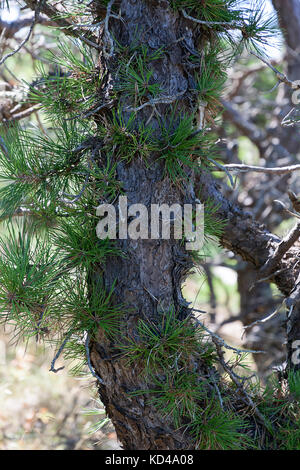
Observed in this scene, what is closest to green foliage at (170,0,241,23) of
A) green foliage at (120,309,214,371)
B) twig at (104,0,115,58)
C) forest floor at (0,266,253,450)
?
twig at (104,0,115,58)

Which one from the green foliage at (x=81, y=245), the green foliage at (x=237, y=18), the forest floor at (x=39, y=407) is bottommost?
the forest floor at (x=39, y=407)

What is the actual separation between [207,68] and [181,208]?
9.6 inches

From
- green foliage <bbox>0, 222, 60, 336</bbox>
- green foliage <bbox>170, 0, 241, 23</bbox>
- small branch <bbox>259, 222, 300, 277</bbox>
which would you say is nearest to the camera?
green foliage <bbox>0, 222, 60, 336</bbox>

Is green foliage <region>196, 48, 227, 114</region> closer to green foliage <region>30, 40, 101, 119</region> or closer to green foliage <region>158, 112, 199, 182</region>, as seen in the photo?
green foliage <region>158, 112, 199, 182</region>

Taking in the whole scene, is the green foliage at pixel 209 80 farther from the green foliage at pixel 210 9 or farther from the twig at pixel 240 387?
the twig at pixel 240 387

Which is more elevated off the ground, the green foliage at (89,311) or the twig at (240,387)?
the green foliage at (89,311)

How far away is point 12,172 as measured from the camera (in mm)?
726

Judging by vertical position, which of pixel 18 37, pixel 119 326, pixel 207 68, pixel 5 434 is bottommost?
pixel 5 434

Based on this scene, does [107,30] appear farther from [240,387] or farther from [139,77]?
[240,387]

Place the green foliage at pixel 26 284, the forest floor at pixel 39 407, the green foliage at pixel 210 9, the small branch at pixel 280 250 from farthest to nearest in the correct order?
the forest floor at pixel 39 407 < the small branch at pixel 280 250 < the green foliage at pixel 210 9 < the green foliage at pixel 26 284

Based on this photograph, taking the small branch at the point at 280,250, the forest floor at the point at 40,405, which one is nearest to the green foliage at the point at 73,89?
the small branch at the point at 280,250

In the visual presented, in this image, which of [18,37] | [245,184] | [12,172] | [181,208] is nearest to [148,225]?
[181,208]

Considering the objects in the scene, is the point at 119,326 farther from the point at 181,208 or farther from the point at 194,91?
the point at 194,91
